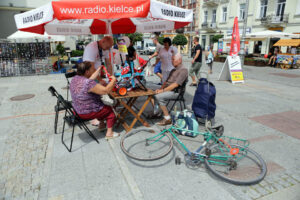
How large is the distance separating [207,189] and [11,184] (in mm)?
2570

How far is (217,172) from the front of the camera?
2799 millimetres

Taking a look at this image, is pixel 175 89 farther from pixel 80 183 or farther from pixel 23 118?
pixel 23 118

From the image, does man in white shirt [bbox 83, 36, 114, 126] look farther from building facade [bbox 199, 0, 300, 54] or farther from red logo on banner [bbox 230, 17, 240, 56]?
building facade [bbox 199, 0, 300, 54]

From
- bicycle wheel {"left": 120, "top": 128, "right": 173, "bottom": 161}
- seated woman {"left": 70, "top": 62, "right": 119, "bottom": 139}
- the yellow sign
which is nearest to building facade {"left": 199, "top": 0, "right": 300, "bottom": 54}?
the yellow sign

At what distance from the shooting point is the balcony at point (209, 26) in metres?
33.8

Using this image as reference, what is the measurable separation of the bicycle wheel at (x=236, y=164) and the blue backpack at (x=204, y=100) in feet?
4.27

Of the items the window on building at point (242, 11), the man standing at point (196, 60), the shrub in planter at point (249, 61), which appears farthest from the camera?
the window on building at point (242, 11)

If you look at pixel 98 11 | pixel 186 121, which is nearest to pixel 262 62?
pixel 186 121

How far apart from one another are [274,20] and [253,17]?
11.3 ft

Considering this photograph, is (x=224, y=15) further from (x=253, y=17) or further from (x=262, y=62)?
(x=262, y=62)

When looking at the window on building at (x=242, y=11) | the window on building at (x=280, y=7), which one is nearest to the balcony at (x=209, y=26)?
the window on building at (x=242, y=11)

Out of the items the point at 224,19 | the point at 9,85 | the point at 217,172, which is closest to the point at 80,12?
the point at 217,172

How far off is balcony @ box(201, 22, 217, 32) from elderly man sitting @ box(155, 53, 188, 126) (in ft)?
107

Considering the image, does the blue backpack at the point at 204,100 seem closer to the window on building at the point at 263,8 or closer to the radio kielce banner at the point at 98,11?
the radio kielce banner at the point at 98,11
